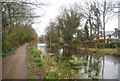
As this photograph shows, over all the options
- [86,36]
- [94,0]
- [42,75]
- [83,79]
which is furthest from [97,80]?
[86,36]

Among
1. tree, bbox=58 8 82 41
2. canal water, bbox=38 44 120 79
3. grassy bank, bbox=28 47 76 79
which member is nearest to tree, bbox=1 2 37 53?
grassy bank, bbox=28 47 76 79

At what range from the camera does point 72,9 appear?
88.7 ft

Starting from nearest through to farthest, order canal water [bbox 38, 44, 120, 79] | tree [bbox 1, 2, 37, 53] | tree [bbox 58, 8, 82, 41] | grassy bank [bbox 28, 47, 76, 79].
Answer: grassy bank [bbox 28, 47, 76, 79] → canal water [bbox 38, 44, 120, 79] → tree [bbox 1, 2, 37, 53] → tree [bbox 58, 8, 82, 41]

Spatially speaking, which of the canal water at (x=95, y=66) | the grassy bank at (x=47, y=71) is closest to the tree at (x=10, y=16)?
the grassy bank at (x=47, y=71)

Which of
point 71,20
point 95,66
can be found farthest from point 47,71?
point 71,20

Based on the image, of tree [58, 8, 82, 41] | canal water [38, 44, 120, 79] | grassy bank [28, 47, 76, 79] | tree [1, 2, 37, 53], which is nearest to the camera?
grassy bank [28, 47, 76, 79]

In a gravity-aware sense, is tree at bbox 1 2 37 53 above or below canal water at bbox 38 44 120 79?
above

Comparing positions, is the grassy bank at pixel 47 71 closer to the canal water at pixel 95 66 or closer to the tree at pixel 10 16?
the canal water at pixel 95 66

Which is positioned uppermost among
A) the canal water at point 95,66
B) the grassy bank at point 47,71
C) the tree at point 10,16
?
the tree at point 10,16

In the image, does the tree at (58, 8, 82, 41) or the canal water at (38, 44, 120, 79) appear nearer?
the canal water at (38, 44, 120, 79)

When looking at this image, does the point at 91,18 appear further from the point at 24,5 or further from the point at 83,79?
the point at 83,79

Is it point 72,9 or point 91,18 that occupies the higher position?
point 72,9

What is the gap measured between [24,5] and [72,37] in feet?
64.9

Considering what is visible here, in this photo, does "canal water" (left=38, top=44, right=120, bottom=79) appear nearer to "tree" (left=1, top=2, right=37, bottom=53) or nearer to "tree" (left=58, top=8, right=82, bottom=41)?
"tree" (left=1, top=2, right=37, bottom=53)
